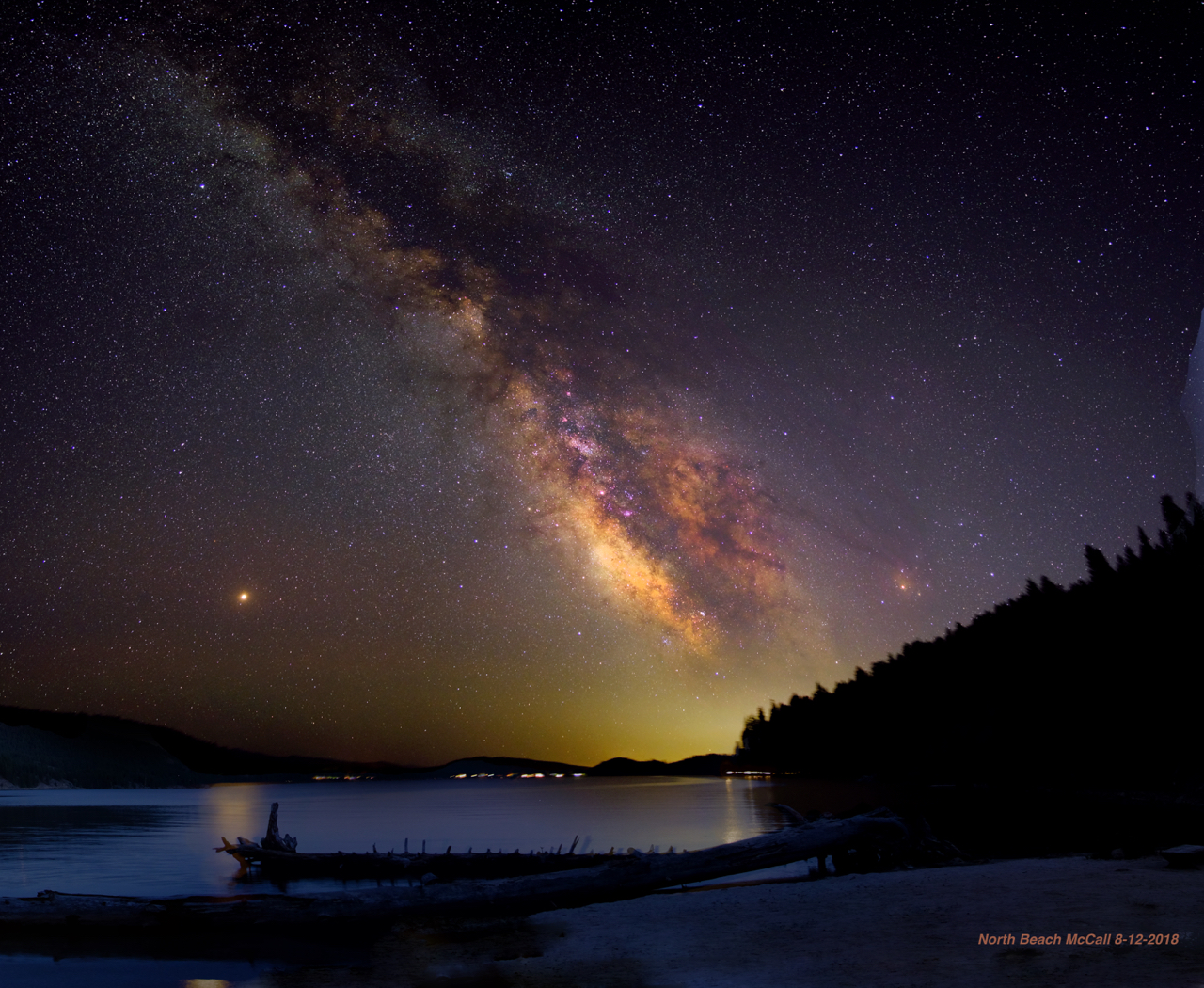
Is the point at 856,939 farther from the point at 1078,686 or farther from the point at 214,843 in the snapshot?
the point at 1078,686

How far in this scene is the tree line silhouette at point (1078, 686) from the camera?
7275 cm

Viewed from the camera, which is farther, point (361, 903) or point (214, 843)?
point (214, 843)

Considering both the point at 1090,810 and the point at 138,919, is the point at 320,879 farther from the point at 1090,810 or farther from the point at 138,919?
the point at 1090,810

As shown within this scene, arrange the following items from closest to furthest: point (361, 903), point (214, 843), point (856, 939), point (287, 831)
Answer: point (856, 939)
point (361, 903)
point (214, 843)
point (287, 831)

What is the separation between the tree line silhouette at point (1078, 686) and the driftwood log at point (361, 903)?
59.2 meters

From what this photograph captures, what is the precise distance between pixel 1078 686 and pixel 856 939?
87571mm

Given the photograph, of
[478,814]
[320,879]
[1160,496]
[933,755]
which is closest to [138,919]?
[320,879]

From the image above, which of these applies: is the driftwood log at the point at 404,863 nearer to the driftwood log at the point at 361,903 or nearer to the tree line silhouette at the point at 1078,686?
the driftwood log at the point at 361,903

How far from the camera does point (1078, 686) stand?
287ft

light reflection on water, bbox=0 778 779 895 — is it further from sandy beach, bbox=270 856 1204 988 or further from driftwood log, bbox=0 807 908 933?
sandy beach, bbox=270 856 1204 988

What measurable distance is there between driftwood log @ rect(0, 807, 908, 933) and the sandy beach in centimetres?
58

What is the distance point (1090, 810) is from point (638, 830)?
96.4 ft

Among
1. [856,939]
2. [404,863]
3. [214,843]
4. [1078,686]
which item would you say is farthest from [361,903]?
[1078,686]

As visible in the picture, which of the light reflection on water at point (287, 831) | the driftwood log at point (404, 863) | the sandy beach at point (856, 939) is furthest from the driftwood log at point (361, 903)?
the light reflection on water at point (287, 831)
